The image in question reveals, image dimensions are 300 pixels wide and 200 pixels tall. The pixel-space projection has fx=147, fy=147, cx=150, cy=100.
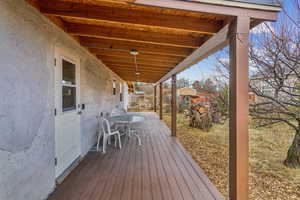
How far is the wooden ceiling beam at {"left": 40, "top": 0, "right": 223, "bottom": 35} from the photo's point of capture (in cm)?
189

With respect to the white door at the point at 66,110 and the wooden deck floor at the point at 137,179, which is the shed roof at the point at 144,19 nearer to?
the white door at the point at 66,110

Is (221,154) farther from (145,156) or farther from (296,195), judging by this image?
(145,156)

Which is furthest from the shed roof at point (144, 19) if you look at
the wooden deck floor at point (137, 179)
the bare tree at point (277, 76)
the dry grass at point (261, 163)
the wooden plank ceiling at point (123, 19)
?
the dry grass at point (261, 163)

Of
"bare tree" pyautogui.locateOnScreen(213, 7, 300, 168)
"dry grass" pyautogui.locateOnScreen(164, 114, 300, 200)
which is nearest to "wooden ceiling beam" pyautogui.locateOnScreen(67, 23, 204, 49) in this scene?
"bare tree" pyautogui.locateOnScreen(213, 7, 300, 168)

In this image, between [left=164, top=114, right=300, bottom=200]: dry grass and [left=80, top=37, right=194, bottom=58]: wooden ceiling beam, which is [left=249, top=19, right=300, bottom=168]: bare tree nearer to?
[left=164, top=114, right=300, bottom=200]: dry grass

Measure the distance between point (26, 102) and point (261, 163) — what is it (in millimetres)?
4520

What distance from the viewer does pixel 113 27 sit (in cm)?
250

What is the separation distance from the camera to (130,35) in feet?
8.59

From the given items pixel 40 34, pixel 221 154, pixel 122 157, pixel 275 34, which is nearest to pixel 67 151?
pixel 122 157

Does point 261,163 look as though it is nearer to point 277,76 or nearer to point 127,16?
point 277,76

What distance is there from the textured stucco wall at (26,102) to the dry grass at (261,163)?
2611 millimetres

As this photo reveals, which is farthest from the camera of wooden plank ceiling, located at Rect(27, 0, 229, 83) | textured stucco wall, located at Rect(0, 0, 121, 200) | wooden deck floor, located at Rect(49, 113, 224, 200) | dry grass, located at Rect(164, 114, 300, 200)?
dry grass, located at Rect(164, 114, 300, 200)

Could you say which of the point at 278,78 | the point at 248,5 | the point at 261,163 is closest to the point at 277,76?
the point at 278,78

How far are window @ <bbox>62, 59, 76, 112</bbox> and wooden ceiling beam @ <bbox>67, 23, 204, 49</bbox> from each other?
1.97 feet
